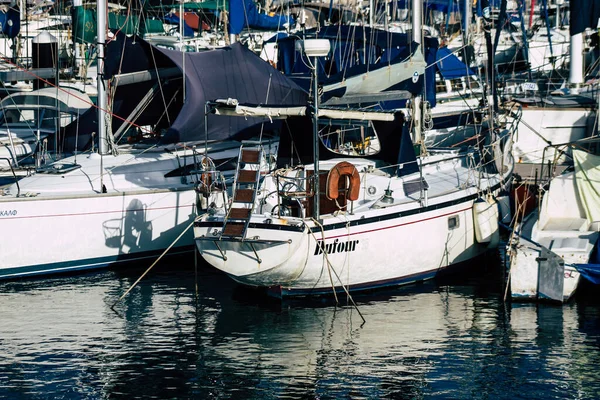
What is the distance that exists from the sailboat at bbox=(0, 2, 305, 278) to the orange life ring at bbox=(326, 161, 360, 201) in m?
3.12

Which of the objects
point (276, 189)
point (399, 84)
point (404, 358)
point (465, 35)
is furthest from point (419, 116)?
point (465, 35)

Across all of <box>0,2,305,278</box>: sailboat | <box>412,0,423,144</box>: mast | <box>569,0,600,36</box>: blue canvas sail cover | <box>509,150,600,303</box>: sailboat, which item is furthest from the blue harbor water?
<box>569,0,600,36</box>: blue canvas sail cover

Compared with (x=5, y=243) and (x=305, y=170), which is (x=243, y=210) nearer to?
(x=305, y=170)

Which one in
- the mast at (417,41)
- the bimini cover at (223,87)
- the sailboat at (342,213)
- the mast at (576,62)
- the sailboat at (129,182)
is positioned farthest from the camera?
the mast at (576,62)

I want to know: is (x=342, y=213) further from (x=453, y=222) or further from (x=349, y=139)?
(x=349, y=139)

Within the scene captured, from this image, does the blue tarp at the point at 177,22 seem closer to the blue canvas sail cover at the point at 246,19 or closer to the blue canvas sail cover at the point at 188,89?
the blue canvas sail cover at the point at 246,19

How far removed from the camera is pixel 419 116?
22.7m

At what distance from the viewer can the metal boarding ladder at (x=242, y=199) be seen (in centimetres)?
1727

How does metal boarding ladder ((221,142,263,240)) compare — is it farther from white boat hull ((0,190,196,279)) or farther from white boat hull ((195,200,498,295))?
white boat hull ((0,190,196,279))

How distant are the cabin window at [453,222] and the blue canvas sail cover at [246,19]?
1079cm

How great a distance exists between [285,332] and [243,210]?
235 centimetres

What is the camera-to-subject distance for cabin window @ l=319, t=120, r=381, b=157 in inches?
854

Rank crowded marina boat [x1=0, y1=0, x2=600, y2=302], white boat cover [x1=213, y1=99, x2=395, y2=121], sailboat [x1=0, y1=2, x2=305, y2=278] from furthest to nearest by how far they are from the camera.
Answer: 1. sailboat [x1=0, y1=2, x2=305, y2=278]
2. white boat cover [x1=213, y1=99, x2=395, y2=121]
3. crowded marina boat [x1=0, y1=0, x2=600, y2=302]

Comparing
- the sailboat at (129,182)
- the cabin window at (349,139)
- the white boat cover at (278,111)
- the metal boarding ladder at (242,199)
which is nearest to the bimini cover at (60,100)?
the sailboat at (129,182)
